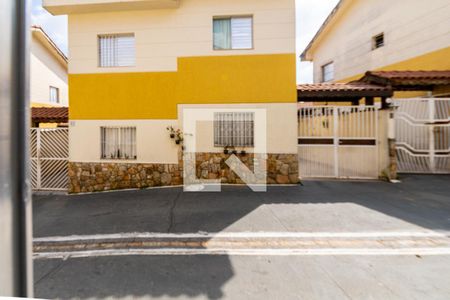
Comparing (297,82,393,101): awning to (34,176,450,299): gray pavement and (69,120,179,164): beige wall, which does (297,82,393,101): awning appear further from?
(69,120,179,164): beige wall

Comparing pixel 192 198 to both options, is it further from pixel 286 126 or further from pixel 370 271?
pixel 370 271

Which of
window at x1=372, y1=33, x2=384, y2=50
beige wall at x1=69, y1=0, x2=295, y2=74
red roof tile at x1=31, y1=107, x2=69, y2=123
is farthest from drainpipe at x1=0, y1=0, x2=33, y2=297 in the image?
window at x1=372, y1=33, x2=384, y2=50

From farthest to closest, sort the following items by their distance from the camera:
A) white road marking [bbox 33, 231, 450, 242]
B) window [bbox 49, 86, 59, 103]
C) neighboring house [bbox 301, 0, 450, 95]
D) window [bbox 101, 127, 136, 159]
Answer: window [bbox 49, 86, 59, 103], neighboring house [bbox 301, 0, 450, 95], window [bbox 101, 127, 136, 159], white road marking [bbox 33, 231, 450, 242]

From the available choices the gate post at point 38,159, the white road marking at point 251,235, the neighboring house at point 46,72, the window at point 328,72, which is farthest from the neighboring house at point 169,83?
the window at point 328,72

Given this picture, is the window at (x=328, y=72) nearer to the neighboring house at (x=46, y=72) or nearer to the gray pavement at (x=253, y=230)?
the gray pavement at (x=253, y=230)

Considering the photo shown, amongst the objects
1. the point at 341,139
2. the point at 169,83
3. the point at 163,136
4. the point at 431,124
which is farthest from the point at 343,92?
the point at 163,136

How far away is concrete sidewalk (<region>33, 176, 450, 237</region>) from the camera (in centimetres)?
484

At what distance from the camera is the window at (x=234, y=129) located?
824cm

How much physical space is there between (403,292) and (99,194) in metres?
8.36

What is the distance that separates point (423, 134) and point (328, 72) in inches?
402

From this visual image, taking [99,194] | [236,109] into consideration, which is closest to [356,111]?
[236,109]

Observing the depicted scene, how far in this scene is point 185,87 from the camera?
27.4ft

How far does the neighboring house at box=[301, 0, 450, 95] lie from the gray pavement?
6.10 m

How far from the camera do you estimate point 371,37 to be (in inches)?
538
